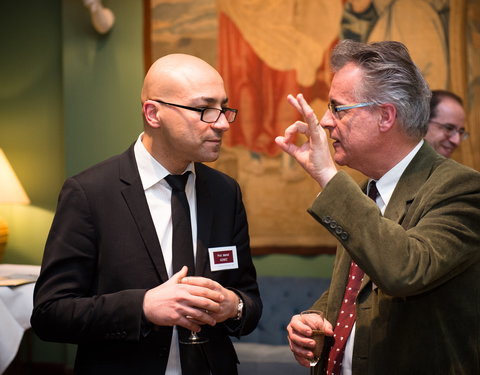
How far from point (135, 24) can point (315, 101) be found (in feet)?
5.41

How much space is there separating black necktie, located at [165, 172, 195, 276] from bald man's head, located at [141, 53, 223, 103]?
306 millimetres

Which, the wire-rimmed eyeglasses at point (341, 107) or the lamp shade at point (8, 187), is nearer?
the wire-rimmed eyeglasses at point (341, 107)

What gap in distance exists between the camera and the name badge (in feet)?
7.45

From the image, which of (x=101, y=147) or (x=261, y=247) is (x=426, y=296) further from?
(x=101, y=147)

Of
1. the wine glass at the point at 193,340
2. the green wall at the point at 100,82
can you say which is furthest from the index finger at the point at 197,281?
the green wall at the point at 100,82

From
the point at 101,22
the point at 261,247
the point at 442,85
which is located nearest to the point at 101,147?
the point at 101,22

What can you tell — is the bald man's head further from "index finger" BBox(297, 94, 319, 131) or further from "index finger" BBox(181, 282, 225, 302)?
"index finger" BBox(181, 282, 225, 302)

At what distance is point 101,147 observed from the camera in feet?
18.0

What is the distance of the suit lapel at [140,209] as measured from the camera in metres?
2.17

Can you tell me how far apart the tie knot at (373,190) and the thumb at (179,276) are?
0.72 metres

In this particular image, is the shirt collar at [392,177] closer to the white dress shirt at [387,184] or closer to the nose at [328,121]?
the white dress shirt at [387,184]

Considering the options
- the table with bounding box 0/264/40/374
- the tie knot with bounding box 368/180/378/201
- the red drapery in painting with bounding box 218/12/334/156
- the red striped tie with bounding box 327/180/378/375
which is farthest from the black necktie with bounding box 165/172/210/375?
the red drapery in painting with bounding box 218/12/334/156

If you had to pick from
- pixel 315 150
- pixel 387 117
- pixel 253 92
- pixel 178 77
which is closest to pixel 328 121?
pixel 387 117

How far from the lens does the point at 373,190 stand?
2307 millimetres
